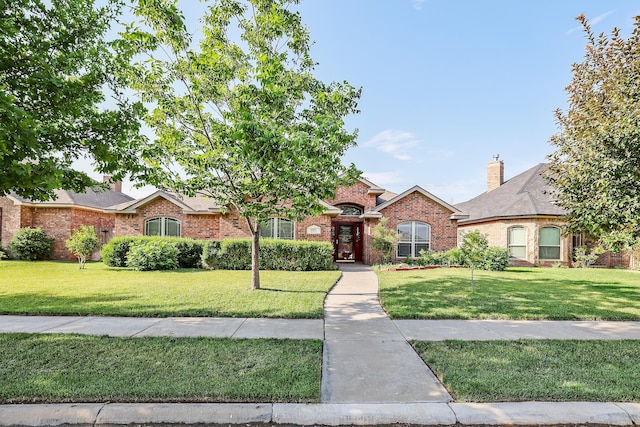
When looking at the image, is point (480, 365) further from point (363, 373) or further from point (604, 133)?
point (604, 133)

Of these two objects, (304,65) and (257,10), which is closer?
(257,10)

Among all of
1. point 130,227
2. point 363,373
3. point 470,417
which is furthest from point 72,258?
point 470,417

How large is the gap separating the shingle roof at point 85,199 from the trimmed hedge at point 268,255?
7.17 meters

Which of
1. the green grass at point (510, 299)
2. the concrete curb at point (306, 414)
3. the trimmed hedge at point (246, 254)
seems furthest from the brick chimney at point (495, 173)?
the concrete curb at point (306, 414)

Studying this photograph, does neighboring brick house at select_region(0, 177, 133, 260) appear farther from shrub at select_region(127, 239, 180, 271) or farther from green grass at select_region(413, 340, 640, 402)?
green grass at select_region(413, 340, 640, 402)

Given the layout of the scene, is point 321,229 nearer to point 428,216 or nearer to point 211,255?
point 211,255

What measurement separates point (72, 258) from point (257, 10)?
18327mm

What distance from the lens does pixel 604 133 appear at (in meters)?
6.55

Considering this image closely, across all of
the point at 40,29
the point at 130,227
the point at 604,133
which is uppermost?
the point at 40,29

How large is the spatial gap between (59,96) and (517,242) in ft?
69.2

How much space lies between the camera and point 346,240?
2120cm

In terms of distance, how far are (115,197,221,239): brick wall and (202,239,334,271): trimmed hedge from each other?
339 centimetres

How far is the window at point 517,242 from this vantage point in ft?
60.2

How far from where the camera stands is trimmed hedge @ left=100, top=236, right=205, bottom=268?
14711 millimetres
